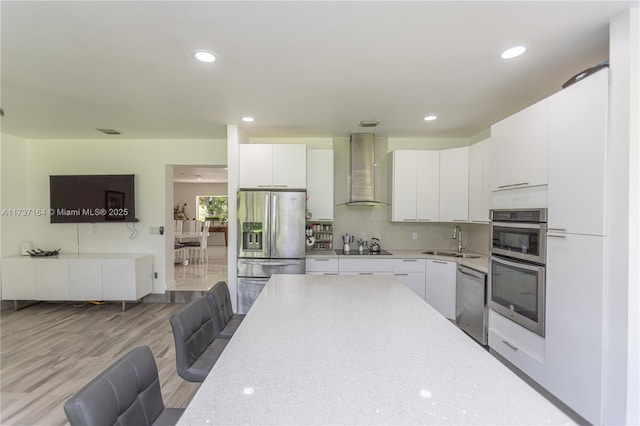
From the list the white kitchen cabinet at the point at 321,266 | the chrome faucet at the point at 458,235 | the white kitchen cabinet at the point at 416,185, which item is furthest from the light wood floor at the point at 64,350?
the chrome faucet at the point at 458,235

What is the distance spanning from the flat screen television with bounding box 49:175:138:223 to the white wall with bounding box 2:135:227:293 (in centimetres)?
18

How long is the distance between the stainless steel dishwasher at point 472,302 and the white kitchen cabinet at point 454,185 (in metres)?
0.85

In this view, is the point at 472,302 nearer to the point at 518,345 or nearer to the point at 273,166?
the point at 518,345

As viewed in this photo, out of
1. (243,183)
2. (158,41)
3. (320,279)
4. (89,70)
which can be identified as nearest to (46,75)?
(89,70)

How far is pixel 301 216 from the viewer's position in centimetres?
370

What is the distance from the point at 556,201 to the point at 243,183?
129 inches

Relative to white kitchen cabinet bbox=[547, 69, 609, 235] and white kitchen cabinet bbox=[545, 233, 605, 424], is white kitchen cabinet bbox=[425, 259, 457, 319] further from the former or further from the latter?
white kitchen cabinet bbox=[547, 69, 609, 235]

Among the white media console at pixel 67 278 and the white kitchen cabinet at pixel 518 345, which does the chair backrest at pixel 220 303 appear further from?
the white media console at pixel 67 278

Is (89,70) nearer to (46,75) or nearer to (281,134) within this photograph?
(46,75)

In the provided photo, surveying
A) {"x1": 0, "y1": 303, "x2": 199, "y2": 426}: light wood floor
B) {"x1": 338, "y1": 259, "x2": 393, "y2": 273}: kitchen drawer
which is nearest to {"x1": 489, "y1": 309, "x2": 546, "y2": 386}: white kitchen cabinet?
{"x1": 338, "y1": 259, "x2": 393, "y2": 273}: kitchen drawer

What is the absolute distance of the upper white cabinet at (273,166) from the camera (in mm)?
3887

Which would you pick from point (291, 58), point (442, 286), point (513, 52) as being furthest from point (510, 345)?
point (291, 58)

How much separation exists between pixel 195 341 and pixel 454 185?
142 inches

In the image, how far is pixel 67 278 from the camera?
13.5 ft
